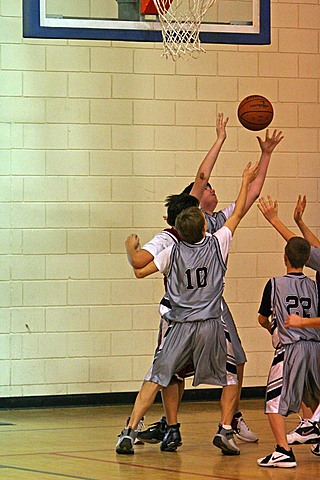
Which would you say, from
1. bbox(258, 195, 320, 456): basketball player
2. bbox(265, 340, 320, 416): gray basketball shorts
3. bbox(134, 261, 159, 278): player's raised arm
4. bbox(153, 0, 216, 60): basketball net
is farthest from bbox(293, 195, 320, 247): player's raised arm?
bbox(153, 0, 216, 60): basketball net

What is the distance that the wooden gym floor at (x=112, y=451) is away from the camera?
219 inches

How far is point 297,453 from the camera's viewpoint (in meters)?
6.38

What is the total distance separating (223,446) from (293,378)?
0.65 m

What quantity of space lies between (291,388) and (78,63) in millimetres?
4245

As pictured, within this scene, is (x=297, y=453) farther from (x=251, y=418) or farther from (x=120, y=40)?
(x=120, y=40)

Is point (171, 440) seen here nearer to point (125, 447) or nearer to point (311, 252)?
point (125, 447)

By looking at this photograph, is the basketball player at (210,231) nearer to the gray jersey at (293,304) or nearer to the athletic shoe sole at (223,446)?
the athletic shoe sole at (223,446)

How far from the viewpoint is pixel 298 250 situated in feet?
20.3

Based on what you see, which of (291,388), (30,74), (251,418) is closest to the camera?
(291,388)

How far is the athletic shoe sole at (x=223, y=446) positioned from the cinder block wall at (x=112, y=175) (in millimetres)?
2927

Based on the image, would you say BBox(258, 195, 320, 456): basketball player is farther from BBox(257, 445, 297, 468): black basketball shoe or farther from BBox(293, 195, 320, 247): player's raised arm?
BBox(257, 445, 297, 468): black basketball shoe

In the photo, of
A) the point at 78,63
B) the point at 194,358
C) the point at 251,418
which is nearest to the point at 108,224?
the point at 78,63

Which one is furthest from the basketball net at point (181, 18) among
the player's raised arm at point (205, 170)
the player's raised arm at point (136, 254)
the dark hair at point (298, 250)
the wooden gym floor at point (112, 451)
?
the wooden gym floor at point (112, 451)

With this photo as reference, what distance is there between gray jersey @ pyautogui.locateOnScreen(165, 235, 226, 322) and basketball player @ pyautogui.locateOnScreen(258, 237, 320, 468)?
1.16 feet
